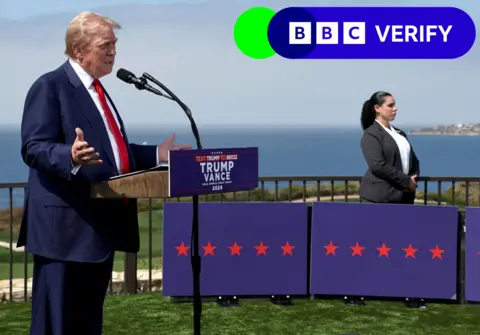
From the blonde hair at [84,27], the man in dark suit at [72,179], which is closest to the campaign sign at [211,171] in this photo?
the man in dark suit at [72,179]

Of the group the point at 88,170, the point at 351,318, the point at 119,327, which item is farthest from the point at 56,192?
the point at 351,318

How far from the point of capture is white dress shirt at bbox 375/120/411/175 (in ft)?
24.3

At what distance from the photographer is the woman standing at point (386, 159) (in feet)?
23.9

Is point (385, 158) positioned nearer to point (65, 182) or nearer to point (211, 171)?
point (211, 171)

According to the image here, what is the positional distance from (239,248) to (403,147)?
1792mm

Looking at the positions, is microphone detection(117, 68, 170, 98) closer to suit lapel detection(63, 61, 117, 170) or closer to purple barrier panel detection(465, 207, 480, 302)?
suit lapel detection(63, 61, 117, 170)

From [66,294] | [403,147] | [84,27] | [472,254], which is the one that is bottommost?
[472,254]

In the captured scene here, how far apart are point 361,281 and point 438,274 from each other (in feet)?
2.28

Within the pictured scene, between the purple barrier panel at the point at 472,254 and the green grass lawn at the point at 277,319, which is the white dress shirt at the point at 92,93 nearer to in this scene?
the green grass lawn at the point at 277,319

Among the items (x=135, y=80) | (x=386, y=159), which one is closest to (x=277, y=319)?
(x=386, y=159)

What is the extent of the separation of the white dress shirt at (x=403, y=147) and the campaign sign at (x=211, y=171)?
161 inches

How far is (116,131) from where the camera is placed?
338cm

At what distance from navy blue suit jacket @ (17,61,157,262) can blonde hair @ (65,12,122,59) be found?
0.41 feet

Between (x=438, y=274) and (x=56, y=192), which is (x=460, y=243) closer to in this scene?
(x=438, y=274)
